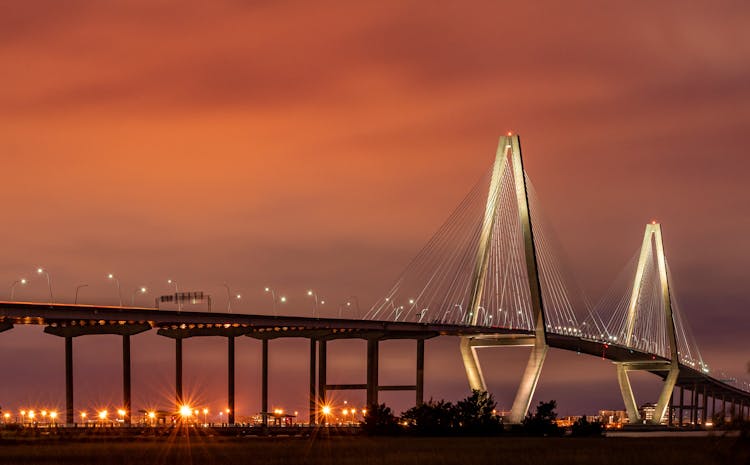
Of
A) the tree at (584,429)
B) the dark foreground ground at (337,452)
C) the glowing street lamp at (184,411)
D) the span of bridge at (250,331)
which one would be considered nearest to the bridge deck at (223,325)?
the span of bridge at (250,331)

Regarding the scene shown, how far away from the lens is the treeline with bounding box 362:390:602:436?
110m

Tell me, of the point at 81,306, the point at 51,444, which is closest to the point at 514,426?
the point at 81,306

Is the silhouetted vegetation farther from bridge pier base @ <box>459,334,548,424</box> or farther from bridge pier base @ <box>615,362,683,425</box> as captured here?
bridge pier base @ <box>615,362,683,425</box>

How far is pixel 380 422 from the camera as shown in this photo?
362 feet

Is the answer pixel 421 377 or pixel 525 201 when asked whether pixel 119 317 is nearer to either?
pixel 525 201

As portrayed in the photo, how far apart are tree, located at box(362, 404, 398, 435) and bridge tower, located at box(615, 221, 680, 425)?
68.4m

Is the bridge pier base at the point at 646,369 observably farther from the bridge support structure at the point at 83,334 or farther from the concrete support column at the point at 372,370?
the bridge support structure at the point at 83,334

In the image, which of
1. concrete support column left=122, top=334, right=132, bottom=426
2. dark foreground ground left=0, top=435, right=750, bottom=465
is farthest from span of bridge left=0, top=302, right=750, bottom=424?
dark foreground ground left=0, top=435, right=750, bottom=465

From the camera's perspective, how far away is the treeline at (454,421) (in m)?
110

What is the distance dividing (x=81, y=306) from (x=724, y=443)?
2996 inches

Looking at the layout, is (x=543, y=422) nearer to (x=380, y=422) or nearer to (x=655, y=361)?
(x=380, y=422)

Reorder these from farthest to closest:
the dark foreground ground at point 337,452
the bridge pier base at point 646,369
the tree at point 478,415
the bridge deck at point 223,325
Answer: the bridge pier base at point 646,369 < the tree at point 478,415 < the bridge deck at point 223,325 < the dark foreground ground at point 337,452

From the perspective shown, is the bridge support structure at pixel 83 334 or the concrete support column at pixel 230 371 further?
the concrete support column at pixel 230 371

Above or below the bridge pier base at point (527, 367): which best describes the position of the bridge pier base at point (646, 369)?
below
